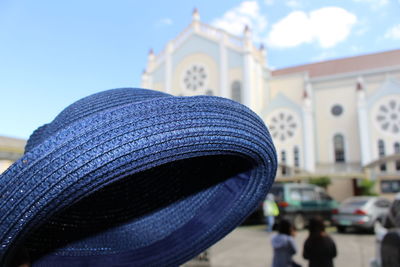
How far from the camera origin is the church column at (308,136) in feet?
90.8

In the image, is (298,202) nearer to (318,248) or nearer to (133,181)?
(318,248)

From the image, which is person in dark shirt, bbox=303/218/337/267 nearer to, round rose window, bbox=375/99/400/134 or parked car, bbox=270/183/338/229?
parked car, bbox=270/183/338/229

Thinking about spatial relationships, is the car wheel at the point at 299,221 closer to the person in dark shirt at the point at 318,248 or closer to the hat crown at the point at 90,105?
the person in dark shirt at the point at 318,248

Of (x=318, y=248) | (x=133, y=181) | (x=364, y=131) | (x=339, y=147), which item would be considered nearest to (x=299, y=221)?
(x=318, y=248)

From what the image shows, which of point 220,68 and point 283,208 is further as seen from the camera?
point 220,68

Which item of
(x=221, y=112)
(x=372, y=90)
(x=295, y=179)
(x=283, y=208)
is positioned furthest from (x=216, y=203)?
(x=372, y=90)

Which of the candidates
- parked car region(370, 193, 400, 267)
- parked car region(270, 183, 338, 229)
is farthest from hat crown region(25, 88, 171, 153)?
parked car region(270, 183, 338, 229)

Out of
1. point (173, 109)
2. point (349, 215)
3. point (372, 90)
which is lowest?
point (349, 215)

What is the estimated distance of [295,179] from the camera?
23.6 metres

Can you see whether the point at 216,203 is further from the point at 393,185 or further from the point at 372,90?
the point at 372,90

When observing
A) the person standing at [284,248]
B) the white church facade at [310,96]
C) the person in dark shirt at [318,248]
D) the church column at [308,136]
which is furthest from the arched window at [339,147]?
the person in dark shirt at [318,248]

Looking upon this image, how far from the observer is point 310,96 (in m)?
29.7

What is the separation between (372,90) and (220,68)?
12.0 meters

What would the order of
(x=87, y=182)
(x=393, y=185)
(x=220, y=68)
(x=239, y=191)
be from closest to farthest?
(x=87, y=182) → (x=239, y=191) → (x=393, y=185) → (x=220, y=68)
